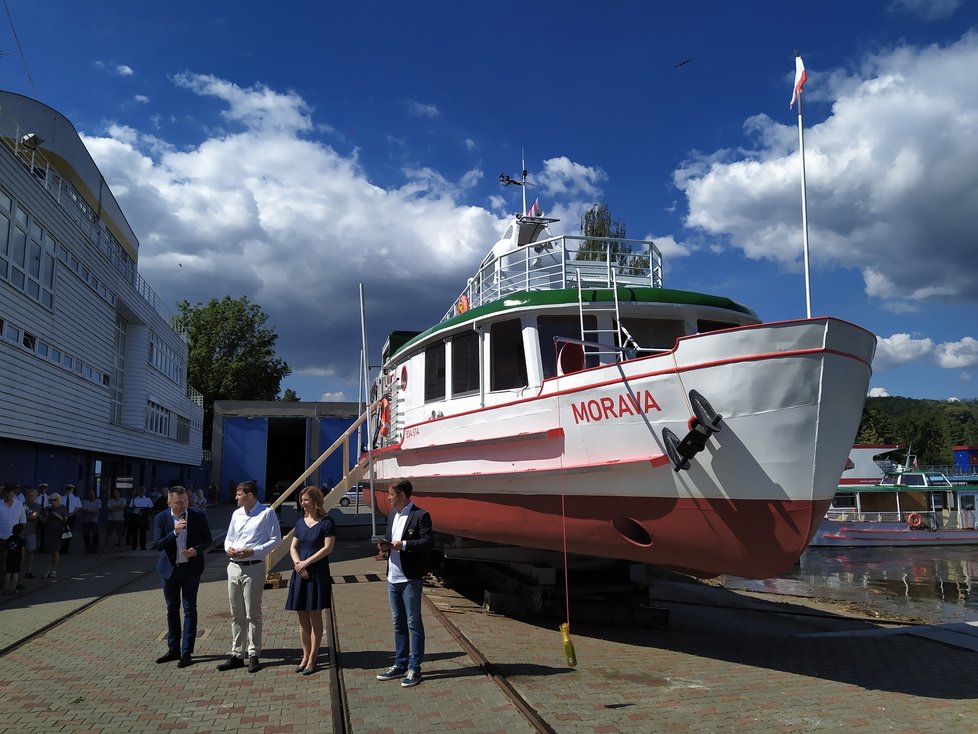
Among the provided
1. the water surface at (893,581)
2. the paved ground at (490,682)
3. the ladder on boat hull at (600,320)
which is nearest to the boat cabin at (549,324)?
the ladder on boat hull at (600,320)

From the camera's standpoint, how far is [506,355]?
8664 mm

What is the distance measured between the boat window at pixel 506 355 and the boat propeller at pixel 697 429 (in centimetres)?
291

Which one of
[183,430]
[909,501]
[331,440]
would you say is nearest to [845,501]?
[909,501]

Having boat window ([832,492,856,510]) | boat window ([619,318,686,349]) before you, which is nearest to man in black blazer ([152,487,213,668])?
boat window ([619,318,686,349])

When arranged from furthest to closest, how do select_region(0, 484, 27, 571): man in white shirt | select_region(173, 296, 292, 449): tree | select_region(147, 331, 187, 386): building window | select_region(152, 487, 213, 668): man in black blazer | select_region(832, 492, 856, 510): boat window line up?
select_region(173, 296, 292, 449): tree, select_region(832, 492, 856, 510): boat window, select_region(147, 331, 187, 386): building window, select_region(0, 484, 27, 571): man in white shirt, select_region(152, 487, 213, 668): man in black blazer

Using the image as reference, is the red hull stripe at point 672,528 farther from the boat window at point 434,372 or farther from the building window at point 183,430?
the building window at point 183,430

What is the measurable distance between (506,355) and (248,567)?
4.05m

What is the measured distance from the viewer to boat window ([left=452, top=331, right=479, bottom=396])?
354 inches

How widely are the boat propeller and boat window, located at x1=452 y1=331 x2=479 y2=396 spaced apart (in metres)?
3.50

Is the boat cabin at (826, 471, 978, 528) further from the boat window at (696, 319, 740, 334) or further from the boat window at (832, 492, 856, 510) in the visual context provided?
the boat window at (696, 319, 740, 334)

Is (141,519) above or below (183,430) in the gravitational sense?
below

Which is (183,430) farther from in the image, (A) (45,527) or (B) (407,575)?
(B) (407,575)

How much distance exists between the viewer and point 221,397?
51.6 m

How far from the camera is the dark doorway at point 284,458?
145 ft
